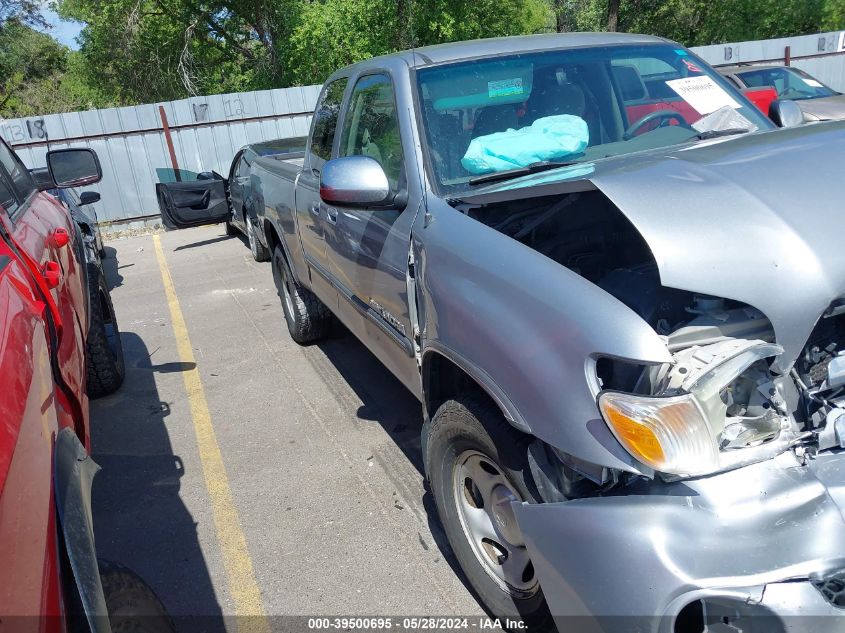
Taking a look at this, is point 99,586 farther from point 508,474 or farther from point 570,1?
point 570,1

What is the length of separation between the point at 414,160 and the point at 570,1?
40.1 m

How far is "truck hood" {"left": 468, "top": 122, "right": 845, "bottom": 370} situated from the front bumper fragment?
347 millimetres

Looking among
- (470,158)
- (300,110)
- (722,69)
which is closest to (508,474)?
(470,158)

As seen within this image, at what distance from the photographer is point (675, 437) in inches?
63.8

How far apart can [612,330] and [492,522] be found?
41.7 inches

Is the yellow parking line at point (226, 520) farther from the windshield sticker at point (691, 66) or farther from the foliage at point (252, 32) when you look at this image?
the foliage at point (252, 32)

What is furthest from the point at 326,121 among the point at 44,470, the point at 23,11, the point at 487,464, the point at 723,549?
the point at 23,11

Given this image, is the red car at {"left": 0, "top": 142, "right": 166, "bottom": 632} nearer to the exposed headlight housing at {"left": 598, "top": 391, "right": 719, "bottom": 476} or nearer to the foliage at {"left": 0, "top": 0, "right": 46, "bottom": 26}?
the exposed headlight housing at {"left": 598, "top": 391, "right": 719, "bottom": 476}

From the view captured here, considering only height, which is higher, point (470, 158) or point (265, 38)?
point (265, 38)

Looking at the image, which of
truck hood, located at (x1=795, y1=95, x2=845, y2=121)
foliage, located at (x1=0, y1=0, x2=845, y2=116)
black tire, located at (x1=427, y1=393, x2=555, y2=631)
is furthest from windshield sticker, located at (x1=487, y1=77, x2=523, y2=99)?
foliage, located at (x1=0, y1=0, x2=845, y2=116)

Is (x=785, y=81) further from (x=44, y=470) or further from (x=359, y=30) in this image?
(x=44, y=470)

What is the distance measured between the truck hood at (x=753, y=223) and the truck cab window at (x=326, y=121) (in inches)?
86.8

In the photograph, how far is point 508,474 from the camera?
2.14m

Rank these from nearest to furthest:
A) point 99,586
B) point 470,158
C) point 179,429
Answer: point 99,586 < point 470,158 < point 179,429
